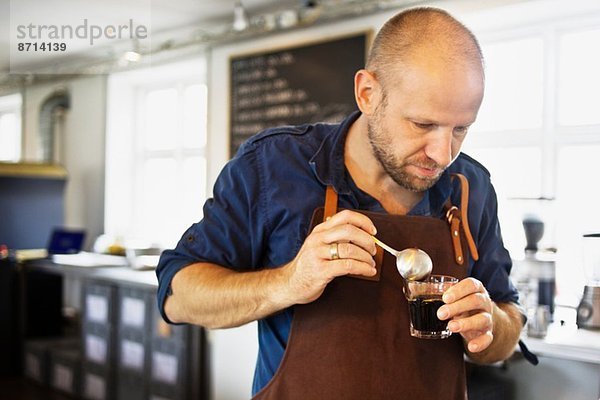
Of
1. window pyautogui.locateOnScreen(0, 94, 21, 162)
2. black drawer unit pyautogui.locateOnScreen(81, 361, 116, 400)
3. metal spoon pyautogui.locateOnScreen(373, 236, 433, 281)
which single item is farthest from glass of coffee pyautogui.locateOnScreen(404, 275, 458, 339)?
window pyautogui.locateOnScreen(0, 94, 21, 162)

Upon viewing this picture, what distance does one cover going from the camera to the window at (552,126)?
11.8 feet

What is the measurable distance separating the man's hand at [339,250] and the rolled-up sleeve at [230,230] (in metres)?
0.27

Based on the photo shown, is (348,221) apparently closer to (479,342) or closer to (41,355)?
(479,342)

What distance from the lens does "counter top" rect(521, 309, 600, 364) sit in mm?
2568

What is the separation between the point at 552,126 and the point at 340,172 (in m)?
2.55

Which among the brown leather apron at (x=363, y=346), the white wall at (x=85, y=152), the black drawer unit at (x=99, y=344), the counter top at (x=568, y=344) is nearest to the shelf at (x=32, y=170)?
the white wall at (x=85, y=152)

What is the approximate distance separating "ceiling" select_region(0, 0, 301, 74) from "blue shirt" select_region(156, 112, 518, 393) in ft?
10.8

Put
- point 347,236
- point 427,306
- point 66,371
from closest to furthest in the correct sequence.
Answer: point 347,236, point 427,306, point 66,371

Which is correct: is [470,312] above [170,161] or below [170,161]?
below

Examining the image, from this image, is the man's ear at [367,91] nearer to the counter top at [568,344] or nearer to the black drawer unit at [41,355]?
the counter top at [568,344]

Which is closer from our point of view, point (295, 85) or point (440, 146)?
point (440, 146)

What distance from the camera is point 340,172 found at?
1.59 meters

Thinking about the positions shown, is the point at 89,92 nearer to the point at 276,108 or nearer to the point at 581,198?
the point at 276,108

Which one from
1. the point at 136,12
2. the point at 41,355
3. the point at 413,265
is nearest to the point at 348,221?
the point at 413,265
